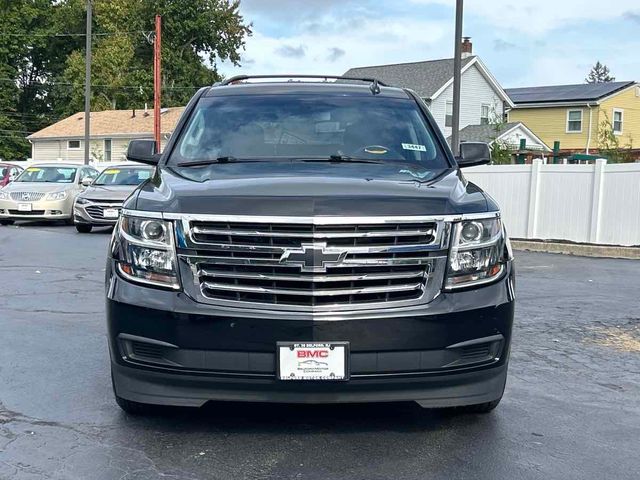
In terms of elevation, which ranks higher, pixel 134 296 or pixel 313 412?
pixel 134 296

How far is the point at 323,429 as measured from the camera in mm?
4461

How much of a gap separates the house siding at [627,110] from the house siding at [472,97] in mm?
4940

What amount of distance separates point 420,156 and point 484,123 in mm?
35114

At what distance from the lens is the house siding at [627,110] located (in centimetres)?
3850

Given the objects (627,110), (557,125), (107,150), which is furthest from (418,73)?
(107,150)

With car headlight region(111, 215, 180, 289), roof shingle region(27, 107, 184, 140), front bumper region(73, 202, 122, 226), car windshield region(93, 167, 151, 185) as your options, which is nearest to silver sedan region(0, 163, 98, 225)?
car windshield region(93, 167, 151, 185)

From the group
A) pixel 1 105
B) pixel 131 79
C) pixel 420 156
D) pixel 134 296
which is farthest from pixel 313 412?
pixel 1 105

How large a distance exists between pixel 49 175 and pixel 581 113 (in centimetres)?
2669

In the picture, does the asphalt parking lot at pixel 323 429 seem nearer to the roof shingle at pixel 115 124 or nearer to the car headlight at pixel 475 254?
the car headlight at pixel 475 254

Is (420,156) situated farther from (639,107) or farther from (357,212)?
(639,107)

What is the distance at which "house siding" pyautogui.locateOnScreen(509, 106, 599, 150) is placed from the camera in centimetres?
3828

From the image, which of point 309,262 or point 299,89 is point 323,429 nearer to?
point 309,262

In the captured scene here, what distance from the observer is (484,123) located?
39250 millimetres

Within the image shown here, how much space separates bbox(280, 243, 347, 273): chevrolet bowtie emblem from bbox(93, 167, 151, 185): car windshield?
14865 mm
